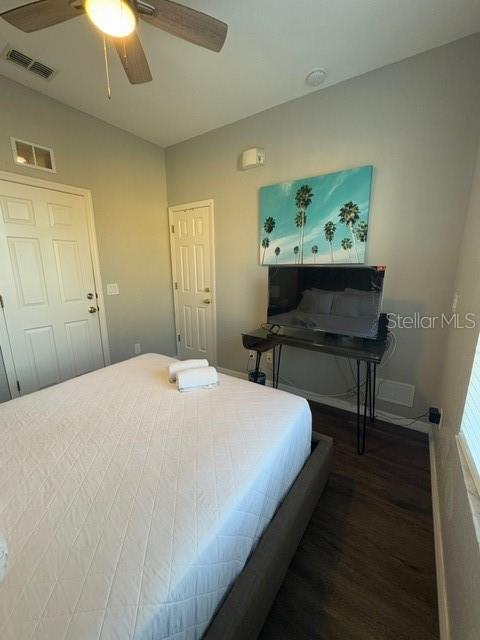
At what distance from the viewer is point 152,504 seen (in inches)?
33.0

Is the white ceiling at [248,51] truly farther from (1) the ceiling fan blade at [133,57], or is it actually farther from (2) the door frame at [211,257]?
(2) the door frame at [211,257]

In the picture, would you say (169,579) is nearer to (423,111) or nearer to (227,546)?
(227,546)

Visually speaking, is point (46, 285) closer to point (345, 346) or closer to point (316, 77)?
point (345, 346)

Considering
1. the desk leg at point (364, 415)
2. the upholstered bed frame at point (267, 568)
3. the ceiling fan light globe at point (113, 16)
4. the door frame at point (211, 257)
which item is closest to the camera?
the upholstered bed frame at point (267, 568)

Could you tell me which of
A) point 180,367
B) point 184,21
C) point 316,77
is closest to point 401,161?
point 316,77

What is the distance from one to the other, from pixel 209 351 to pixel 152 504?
251cm

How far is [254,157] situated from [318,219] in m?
0.88

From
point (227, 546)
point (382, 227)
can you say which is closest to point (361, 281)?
point (382, 227)

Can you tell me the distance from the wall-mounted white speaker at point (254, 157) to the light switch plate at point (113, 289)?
1886mm

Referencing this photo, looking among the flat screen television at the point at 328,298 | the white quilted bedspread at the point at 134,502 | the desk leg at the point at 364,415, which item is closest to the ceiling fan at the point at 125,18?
the flat screen television at the point at 328,298

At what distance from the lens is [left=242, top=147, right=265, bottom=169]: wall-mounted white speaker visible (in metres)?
2.45

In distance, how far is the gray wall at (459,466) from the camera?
783mm

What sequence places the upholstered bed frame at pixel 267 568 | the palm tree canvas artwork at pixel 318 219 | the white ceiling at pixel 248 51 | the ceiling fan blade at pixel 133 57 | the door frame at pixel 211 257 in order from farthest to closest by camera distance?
the door frame at pixel 211 257 < the palm tree canvas artwork at pixel 318 219 < the white ceiling at pixel 248 51 < the ceiling fan blade at pixel 133 57 < the upholstered bed frame at pixel 267 568

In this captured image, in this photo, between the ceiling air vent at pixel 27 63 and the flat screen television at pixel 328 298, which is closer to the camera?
the ceiling air vent at pixel 27 63
